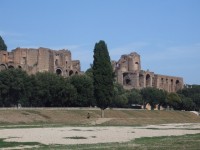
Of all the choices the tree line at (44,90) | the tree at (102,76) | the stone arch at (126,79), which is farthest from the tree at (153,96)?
the tree at (102,76)

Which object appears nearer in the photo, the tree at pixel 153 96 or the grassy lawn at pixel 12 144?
the grassy lawn at pixel 12 144

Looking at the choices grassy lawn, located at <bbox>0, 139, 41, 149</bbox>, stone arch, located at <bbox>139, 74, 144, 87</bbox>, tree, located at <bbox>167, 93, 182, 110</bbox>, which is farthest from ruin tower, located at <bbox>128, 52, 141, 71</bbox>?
grassy lawn, located at <bbox>0, 139, 41, 149</bbox>

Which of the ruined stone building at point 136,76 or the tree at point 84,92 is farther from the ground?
the ruined stone building at point 136,76

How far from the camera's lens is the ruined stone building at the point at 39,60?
12725 centimetres

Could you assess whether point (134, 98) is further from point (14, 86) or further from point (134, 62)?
point (134, 62)

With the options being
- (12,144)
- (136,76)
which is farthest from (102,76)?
(136,76)

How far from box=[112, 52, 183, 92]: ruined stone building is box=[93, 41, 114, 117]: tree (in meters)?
86.0

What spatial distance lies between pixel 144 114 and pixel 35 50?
179 ft

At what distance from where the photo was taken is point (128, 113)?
275ft

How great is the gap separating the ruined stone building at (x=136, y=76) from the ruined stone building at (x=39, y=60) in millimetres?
26522

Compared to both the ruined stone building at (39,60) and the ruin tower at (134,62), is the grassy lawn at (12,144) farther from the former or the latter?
the ruin tower at (134,62)

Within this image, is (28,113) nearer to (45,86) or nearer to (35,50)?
(45,86)

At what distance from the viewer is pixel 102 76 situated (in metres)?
65.5

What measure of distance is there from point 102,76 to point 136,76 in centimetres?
9282
